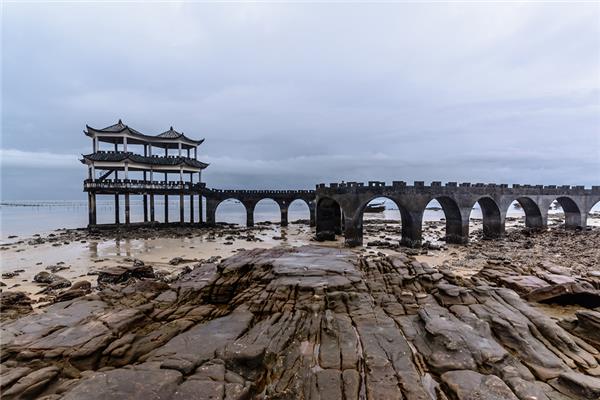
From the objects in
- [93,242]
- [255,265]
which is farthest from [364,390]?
[93,242]

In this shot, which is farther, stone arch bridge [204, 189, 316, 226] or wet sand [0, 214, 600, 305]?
stone arch bridge [204, 189, 316, 226]

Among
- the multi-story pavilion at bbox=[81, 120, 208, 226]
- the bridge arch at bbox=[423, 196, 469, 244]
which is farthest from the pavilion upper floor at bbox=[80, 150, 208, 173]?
the bridge arch at bbox=[423, 196, 469, 244]

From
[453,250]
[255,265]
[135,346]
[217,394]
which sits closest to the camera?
[217,394]

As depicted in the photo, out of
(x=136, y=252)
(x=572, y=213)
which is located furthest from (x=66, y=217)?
(x=572, y=213)

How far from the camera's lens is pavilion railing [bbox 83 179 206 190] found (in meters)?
39.6

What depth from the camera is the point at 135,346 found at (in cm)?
809

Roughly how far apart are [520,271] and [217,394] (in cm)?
1649

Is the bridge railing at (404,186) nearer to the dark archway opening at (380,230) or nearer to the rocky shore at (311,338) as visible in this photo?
the dark archway opening at (380,230)

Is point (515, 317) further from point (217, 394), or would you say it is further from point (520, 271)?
point (217, 394)

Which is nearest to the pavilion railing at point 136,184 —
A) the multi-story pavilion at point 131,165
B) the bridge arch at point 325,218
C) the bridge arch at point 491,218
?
the multi-story pavilion at point 131,165

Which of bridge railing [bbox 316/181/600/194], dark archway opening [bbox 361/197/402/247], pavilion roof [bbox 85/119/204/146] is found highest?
pavilion roof [bbox 85/119/204/146]

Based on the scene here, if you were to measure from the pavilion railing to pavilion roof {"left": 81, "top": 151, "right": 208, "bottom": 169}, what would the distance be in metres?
2.83

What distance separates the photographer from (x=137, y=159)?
4106 centimetres

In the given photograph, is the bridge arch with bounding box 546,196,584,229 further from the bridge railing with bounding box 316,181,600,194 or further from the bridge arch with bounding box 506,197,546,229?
the bridge railing with bounding box 316,181,600,194
